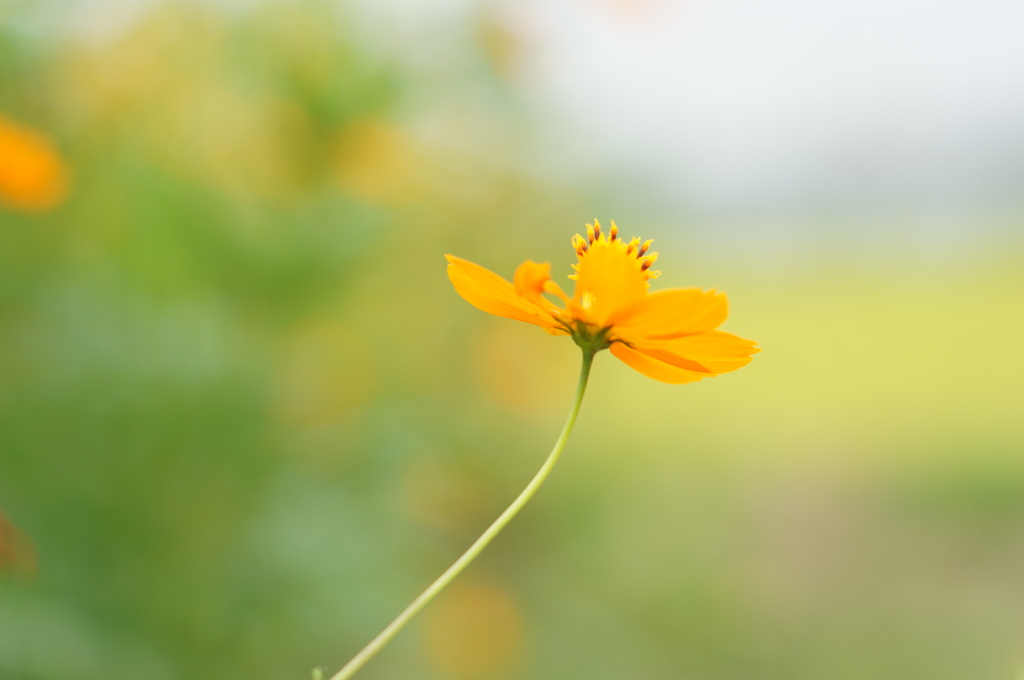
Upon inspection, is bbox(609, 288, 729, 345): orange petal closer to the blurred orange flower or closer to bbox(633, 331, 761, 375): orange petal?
bbox(633, 331, 761, 375): orange petal

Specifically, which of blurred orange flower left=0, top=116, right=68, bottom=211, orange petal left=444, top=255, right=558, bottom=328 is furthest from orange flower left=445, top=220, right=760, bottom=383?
blurred orange flower left=0, top=116, right=68, bottom=211

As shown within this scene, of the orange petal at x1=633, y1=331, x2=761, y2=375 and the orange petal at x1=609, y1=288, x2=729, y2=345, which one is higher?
the orange petal at x1=609, y1=288, x2=729, y2=345

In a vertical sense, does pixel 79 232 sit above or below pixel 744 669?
above

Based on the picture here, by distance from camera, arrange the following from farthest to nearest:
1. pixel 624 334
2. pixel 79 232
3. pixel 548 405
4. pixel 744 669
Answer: pixel 744 669
pixel 548 405
pixel 79 232
pixel 624 334

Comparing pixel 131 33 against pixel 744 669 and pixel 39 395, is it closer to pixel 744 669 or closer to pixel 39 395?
pixel 39 395

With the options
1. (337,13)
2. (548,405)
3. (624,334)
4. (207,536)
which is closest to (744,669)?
(548,405)

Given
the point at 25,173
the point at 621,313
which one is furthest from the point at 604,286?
the point at 25,173
